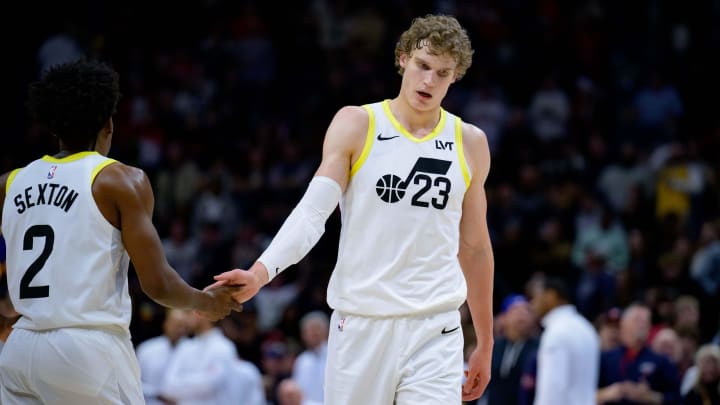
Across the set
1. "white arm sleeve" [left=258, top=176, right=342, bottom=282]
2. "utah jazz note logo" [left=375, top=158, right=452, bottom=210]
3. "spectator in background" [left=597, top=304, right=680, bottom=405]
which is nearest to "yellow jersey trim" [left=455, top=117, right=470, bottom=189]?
"utah jazz note logo" [left=375, top=158, right=452, bottom=210]

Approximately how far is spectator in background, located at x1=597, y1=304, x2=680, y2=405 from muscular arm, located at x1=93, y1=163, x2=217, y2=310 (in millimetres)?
7680

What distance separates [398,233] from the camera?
250 inches

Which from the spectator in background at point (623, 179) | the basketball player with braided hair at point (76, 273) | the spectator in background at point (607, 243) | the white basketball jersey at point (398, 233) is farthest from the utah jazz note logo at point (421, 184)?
the spectator in background at point (623, 179)

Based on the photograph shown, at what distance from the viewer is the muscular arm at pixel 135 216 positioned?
5887mm

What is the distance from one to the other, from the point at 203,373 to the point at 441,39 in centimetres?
746

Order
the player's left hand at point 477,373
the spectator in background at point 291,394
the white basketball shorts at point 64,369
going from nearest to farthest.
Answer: the white basketball shorts at point 64,369 → the player's left hand at point 477,373 → the spectator in background at point 291,394

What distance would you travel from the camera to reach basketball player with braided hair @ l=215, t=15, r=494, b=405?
20.5ft

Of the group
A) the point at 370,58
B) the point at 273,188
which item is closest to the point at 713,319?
the point at 273,188


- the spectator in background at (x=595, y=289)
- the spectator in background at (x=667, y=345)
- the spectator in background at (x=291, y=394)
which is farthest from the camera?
the spectator in background at (x=595, y=289)

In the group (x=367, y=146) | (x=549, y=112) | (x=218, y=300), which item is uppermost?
(x=549, y=112)

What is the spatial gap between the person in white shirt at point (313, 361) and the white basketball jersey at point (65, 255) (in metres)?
7.56

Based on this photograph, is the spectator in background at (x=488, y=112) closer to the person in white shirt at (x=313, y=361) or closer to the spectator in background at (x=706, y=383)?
the person in white shirt at (x=313, y=361)

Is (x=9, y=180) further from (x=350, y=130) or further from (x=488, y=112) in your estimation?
(x=488, y=112)

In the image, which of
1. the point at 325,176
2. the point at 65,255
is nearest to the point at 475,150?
the point at 325,176
